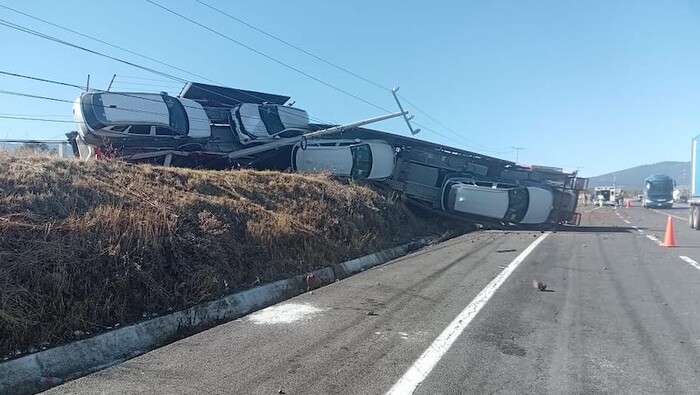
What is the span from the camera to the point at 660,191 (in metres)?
56.3

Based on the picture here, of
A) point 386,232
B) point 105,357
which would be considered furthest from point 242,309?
point 386,232

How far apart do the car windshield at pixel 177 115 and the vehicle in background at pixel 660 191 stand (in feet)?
172

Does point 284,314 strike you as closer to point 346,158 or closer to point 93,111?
point 93,111

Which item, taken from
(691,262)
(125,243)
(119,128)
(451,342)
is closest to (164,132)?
(119,128)

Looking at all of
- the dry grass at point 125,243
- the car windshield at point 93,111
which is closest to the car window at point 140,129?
the car windshield at point 93,111

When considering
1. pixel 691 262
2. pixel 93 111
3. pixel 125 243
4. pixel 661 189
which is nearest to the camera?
pixel 125 243

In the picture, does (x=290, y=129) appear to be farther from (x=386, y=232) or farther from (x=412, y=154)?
(x=386, y=232)

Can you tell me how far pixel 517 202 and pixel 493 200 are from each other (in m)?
1.08

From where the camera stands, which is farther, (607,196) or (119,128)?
(607,196)

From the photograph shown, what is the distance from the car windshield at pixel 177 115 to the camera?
19.1m

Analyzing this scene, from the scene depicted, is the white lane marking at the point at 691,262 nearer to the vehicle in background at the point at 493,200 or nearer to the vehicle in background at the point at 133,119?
the vehicle in background at the point at 493,200

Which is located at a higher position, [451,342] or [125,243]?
[125,243]

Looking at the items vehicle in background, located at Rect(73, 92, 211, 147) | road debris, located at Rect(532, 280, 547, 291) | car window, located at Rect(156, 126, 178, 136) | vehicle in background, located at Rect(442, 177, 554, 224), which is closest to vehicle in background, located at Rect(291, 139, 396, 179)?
vehicle in background, located at Rect(442, 177, 554, 224)

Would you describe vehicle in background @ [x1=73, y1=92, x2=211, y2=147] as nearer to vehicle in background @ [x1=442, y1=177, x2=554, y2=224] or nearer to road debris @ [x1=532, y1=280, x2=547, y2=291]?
vehicle in background @ [x1=442, y1=177, x2=554, y2=224]
